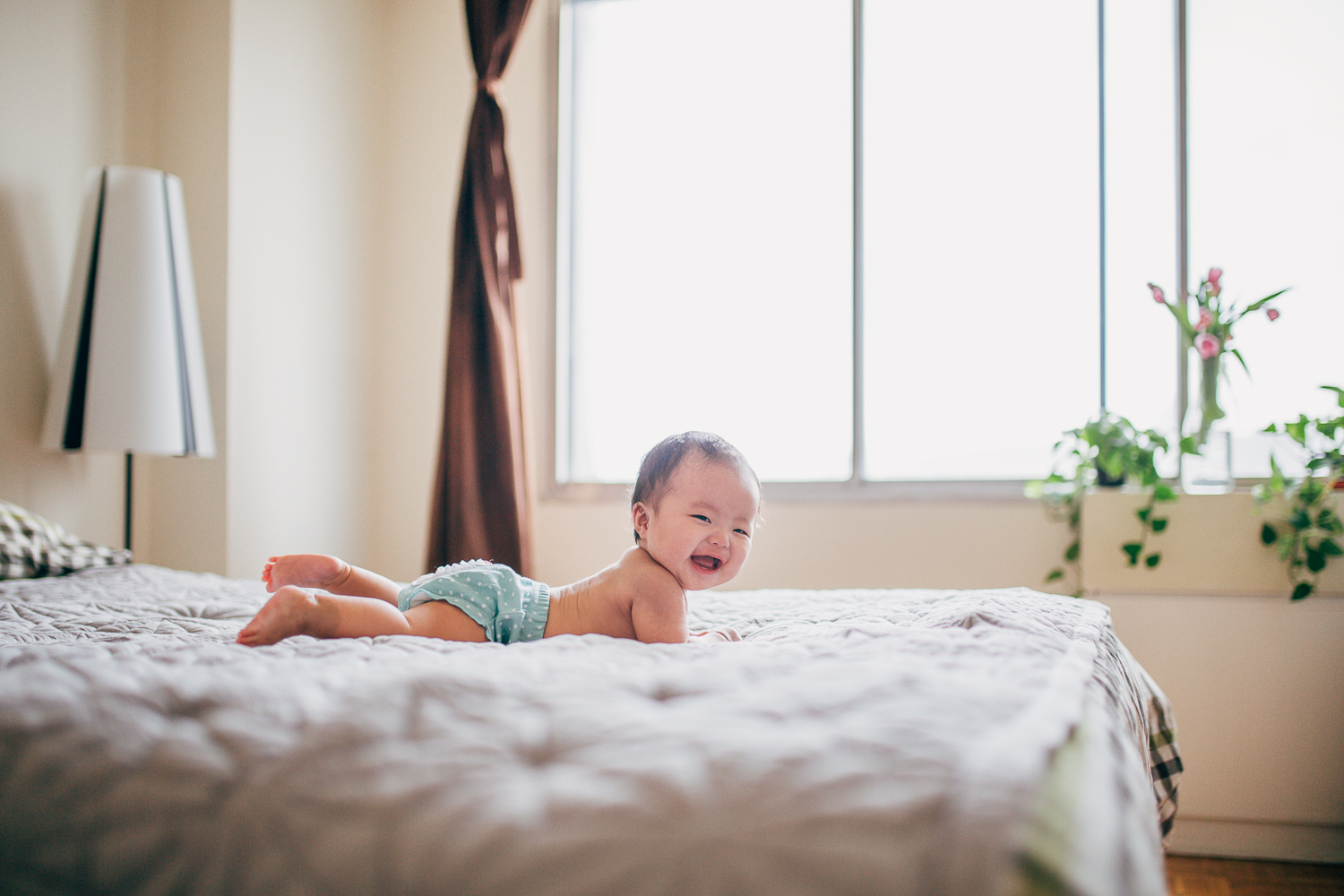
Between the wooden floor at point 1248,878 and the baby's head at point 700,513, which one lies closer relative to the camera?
the baby's head at point 700,513

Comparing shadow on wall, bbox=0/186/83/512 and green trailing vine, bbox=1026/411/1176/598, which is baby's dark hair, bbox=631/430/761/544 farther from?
shadow on wall, bbox=0/186/83/512

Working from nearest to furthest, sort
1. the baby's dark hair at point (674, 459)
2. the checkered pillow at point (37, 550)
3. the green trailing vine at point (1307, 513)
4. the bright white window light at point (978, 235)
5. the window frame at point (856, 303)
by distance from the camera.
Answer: the baby's dark hair at point (674, 459), the checkered pillow at point (37, 550), the green trailing vine at point (1307, 513), the window frame at point (856, 303), the bright white window light at point (978, 235)

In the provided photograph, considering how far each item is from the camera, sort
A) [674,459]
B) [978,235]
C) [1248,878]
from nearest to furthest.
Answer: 1. [674,459]
2. [1248,878]
3. [978,235]

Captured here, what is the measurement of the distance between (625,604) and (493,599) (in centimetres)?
18

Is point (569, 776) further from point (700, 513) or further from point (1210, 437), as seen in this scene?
point (1210, 437)

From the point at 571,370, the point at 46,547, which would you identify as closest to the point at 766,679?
the point at 46,547

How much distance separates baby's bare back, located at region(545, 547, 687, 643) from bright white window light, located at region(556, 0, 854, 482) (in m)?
1.63

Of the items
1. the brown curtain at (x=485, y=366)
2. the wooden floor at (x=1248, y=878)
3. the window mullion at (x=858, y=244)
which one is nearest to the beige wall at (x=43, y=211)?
the brown curtain at (x=485, y=366)

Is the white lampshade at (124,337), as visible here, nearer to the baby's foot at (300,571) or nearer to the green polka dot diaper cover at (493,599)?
the baby's foot at (300,571)

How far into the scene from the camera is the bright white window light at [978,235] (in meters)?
2.56

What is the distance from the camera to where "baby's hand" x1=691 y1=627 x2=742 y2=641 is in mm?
1144

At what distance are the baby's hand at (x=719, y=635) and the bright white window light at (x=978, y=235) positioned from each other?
5.28 ft

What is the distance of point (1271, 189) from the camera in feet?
7.76

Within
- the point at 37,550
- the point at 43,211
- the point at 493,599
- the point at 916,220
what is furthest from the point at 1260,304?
the point at 43,211
